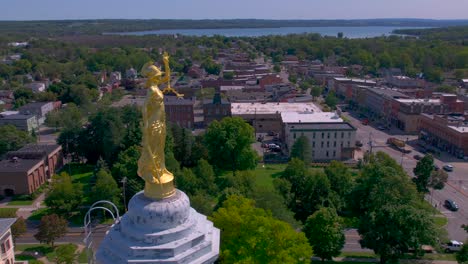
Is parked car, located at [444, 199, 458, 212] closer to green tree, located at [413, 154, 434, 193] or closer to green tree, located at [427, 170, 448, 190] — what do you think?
green tree, located at [427, 170, 448, 190]

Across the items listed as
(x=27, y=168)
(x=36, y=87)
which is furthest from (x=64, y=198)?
(x=36, y=87)

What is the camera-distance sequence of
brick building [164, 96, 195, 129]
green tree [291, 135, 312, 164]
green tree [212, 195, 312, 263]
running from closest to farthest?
green tree [212, 195, 312, 263]
green tree [291, 135, 312, 164]
brick building [164, 96, 195, 129]

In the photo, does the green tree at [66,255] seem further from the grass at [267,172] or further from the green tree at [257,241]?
the grass at [267,172]

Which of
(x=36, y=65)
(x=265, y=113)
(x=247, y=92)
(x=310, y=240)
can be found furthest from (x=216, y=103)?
(x=36, y=65)

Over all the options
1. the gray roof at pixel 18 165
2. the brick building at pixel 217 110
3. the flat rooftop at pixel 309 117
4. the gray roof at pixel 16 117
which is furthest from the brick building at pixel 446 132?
the gray roof at pixel 16 117

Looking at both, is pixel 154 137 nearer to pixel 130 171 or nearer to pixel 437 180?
pixel 130 171

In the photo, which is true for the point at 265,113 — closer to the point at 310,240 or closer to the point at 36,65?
the point at 310,240

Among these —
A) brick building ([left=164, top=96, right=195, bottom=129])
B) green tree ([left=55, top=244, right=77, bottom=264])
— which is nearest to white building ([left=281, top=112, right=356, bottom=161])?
brick building ([left=164, top=96, right=195, bottom=129])

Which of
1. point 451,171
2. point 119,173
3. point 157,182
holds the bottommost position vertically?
→ point 451,171
